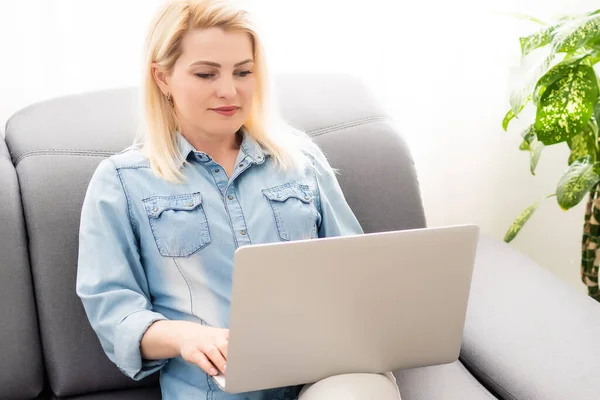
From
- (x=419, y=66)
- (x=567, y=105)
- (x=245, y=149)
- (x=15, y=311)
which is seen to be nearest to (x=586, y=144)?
(x=567, y=105)

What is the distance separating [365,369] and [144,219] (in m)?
0.46

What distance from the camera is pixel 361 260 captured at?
111cm

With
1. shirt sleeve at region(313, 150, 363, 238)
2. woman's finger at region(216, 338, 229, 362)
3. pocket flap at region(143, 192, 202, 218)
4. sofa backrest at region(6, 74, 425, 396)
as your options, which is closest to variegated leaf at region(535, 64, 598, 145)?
sofa backrest at region(6, 74, 425, 396)

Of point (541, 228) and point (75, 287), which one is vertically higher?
point (75, 287)

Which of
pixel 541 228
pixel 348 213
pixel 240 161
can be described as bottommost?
pixel 541 228

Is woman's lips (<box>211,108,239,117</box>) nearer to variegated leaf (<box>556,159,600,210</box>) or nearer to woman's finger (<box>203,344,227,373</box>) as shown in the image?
woman's finger (<box>203,344,227,373</box>)

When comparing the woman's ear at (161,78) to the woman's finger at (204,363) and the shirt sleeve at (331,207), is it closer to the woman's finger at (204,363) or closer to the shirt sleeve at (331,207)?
the shirt sleeve at (331,207)

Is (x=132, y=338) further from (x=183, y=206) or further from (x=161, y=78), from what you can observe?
(x=161, y=78)

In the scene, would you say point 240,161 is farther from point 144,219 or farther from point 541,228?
point 541,228

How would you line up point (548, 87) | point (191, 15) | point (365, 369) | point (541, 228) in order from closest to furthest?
point (365, 369), point (191, 15), point (548, 87), point (541, 228)

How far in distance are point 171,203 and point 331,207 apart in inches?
12.0

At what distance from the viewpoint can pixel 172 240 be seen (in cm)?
140

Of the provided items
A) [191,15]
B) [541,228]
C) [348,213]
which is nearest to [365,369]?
[348,213]

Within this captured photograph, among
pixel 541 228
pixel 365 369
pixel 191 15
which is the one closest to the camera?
pixel 365 369
